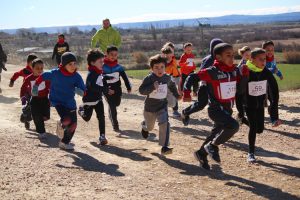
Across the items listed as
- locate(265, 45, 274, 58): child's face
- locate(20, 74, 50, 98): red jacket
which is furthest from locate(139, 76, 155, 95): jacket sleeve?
locate(265, 45, 274, 58): child's face

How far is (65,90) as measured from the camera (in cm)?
750

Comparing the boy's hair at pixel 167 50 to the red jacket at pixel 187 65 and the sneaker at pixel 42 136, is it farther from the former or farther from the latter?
the sneaker at pixel 42 136

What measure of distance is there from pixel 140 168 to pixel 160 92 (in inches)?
52.5

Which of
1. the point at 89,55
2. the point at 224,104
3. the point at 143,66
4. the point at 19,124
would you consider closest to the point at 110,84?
the point at 89,55

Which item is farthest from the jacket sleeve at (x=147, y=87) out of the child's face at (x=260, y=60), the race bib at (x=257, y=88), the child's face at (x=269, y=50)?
the child's face at (x=269, y=50)

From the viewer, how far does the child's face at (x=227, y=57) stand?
6121mm

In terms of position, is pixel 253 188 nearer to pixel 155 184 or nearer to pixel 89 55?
pixel 155 184

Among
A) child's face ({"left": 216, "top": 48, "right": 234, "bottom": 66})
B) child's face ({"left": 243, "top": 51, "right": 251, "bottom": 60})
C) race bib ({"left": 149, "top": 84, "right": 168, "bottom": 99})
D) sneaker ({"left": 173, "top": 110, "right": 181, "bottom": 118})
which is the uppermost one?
child's face ({"left": 216, "top": 48, "right": 234, "bottom": 66})

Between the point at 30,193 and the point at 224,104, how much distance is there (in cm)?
275

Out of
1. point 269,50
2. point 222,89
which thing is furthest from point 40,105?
point 269,50

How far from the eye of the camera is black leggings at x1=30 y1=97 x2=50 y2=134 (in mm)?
8523

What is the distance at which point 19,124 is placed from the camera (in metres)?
9.84

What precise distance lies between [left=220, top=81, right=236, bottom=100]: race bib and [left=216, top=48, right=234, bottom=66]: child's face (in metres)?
0.27

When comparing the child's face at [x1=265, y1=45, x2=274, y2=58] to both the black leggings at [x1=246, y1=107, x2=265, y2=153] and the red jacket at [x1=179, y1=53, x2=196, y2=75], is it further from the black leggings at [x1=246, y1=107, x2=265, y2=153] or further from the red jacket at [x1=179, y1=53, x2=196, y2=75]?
the black leggings at [x1=246, y1=107, x2=265, y2=153]
